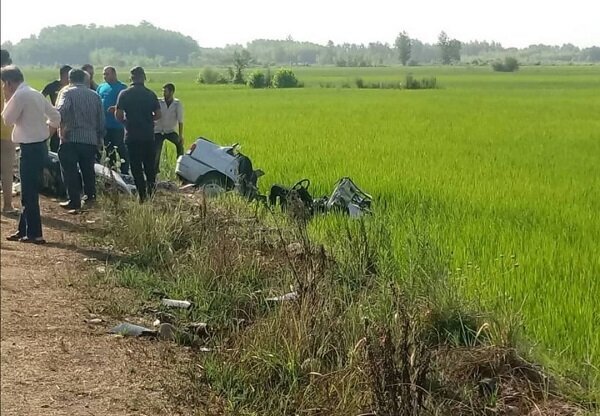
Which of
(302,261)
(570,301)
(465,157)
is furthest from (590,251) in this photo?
(465,157)

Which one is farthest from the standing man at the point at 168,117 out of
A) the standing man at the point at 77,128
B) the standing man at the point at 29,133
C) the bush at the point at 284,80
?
the bush at the point at 284,80

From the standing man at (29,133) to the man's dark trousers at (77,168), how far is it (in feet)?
3.68

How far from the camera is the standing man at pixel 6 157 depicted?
309 inches

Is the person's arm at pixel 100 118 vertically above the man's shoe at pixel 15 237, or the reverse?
the person's arm at pixel 100 118

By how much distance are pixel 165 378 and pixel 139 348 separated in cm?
48

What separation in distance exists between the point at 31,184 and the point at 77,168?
1354mm

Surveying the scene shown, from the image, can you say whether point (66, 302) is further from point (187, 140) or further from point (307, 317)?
point (187, 140)

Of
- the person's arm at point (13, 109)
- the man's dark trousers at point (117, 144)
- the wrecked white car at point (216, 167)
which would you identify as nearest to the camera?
the person's arm at point (13, 109)

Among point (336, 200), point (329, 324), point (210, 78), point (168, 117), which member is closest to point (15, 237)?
point (336, 200)

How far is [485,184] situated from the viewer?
33.4 feet

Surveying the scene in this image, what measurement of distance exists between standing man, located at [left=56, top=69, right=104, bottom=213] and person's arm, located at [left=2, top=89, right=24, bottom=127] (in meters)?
1.16

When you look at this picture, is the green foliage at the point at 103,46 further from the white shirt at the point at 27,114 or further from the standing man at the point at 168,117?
the standing man at the point at 168,117

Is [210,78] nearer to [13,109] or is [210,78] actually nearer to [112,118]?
[112,118]

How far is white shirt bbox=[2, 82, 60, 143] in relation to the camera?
22.8 ft
